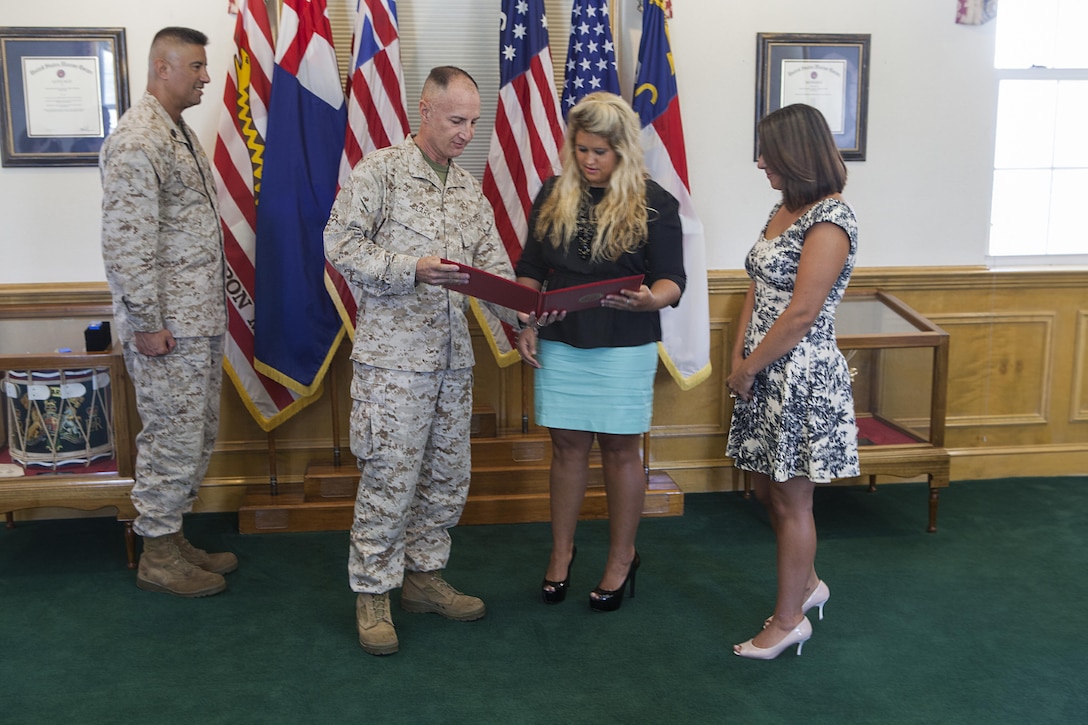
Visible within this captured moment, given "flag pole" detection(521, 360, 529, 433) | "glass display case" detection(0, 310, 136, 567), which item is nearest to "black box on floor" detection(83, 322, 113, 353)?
"glass display case" detection(0, 310, 136, 567)

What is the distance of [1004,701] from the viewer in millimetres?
2498

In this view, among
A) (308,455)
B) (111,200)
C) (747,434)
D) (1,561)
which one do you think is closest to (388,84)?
(111,200)

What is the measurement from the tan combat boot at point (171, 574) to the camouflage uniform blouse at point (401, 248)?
3.57 feet

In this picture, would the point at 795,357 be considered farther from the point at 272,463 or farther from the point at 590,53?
the point at 272,463

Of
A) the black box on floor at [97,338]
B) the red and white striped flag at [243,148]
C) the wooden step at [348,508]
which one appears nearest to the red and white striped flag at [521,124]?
the wooden step at [348,508]

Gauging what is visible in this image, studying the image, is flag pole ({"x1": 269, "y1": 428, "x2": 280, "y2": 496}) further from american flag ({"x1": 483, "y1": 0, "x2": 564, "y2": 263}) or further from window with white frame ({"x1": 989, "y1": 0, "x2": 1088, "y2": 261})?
window with white frame ({"x1": 989, "y1": 0, "x2": 1088, "y2": 261})

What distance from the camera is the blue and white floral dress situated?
8.34ft

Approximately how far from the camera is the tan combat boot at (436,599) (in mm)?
2971

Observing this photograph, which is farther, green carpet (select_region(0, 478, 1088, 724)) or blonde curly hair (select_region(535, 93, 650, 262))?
blonde curly hair (select_region(535, 93, 650, 262))

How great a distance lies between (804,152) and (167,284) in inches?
78.4

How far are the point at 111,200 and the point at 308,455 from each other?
5.06 ft

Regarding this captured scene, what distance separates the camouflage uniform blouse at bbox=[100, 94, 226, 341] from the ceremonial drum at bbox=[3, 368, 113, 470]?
43 cm

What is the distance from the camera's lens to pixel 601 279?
2.80 meters

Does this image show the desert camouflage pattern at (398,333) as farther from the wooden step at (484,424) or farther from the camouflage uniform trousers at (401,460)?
the wooden step at (484,424)
